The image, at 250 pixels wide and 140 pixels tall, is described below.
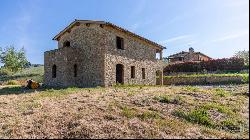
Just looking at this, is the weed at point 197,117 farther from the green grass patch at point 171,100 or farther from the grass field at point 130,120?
the green grass patch at point 171,100

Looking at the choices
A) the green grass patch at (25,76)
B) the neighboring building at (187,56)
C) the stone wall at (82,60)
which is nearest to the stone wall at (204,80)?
the stone wall at (82,60)

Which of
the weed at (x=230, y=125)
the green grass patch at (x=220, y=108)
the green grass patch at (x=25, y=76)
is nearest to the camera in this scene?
the weed at (x=230, y=125)

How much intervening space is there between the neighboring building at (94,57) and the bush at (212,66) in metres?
21.1

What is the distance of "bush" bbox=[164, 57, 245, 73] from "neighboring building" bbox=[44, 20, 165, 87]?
69.4ft

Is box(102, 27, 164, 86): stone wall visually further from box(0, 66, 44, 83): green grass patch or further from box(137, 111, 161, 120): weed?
box(0, 66, 44, 83): green grass patch

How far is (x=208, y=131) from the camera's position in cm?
1079

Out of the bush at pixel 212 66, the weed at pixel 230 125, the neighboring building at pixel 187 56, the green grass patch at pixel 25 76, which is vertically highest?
the neighboring building at pixel 187 56

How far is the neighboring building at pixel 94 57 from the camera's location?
32.5 m

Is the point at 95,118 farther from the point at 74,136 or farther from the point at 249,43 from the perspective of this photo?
the point at 249,43

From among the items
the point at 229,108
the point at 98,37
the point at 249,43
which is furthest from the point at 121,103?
the point at 98,37

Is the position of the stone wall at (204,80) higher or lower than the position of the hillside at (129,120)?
higher

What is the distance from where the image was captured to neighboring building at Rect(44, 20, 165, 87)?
32500 millimetres

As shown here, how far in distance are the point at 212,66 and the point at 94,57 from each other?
3031cm

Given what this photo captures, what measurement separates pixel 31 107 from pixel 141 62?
Result: 910 inches
